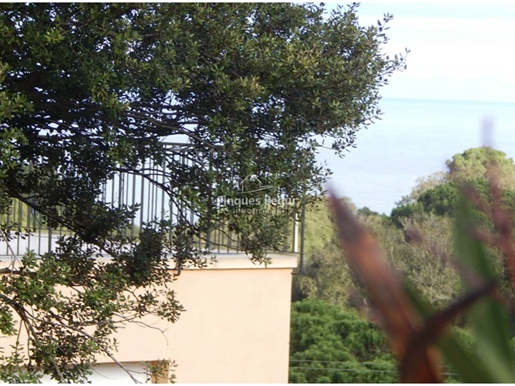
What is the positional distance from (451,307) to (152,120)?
3.42 metres

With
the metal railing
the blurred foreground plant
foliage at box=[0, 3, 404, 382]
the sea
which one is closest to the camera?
the blurred foreground plant

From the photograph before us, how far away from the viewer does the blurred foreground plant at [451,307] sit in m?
0.21

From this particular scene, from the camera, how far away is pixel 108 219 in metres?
3.68

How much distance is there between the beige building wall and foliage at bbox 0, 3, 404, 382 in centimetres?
193

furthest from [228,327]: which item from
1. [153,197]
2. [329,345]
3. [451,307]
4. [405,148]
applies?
[405,148]

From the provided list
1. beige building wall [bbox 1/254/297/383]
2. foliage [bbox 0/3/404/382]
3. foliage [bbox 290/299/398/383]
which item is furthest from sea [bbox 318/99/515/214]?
foliage [bbox 0/3/404/382]

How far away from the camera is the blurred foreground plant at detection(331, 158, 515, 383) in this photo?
210mm

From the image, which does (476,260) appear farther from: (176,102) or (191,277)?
(191,277)

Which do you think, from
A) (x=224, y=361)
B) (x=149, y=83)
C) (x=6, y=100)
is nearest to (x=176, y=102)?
(x=149, y=83)

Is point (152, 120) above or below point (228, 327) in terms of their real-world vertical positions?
above

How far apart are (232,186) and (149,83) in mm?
592

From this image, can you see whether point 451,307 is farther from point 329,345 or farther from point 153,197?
point 329,345

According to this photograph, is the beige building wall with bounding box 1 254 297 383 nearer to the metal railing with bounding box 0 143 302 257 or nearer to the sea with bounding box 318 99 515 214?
the metal railing with bounding box 0 143 302 257

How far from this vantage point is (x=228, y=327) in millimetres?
6105
